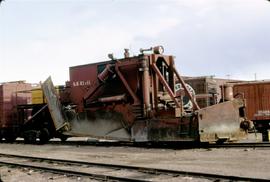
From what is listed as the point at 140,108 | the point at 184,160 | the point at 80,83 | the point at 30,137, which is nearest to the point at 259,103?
the point at 80,83

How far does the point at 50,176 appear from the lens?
1070 centimetres

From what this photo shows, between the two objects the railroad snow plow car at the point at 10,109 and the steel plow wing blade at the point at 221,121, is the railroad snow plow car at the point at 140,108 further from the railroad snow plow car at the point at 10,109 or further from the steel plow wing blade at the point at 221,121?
the railroad snow plow car at the point at 10,109

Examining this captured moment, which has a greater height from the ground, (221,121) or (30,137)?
(221,121)

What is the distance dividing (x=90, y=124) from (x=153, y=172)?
28.9 ft

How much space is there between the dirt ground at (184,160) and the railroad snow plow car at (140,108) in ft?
2.43

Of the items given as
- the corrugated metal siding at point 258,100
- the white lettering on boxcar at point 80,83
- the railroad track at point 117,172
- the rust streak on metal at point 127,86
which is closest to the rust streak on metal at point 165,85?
the rust streak on metal at point 127,86

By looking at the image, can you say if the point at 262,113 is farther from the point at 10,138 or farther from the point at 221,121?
the point at 10,138

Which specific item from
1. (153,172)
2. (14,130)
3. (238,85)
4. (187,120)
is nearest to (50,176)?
(153,172)

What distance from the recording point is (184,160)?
497 inches

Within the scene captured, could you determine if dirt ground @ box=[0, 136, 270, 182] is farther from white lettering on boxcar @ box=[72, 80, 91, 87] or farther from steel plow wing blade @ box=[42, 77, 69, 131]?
white lettering on boxcar @ box=[72, 80, 91, 87]

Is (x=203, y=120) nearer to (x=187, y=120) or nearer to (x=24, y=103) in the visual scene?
(x=187, y=120)

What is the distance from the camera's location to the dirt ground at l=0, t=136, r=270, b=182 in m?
10.3

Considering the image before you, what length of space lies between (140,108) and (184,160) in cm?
457

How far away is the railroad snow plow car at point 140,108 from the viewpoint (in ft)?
51.2
